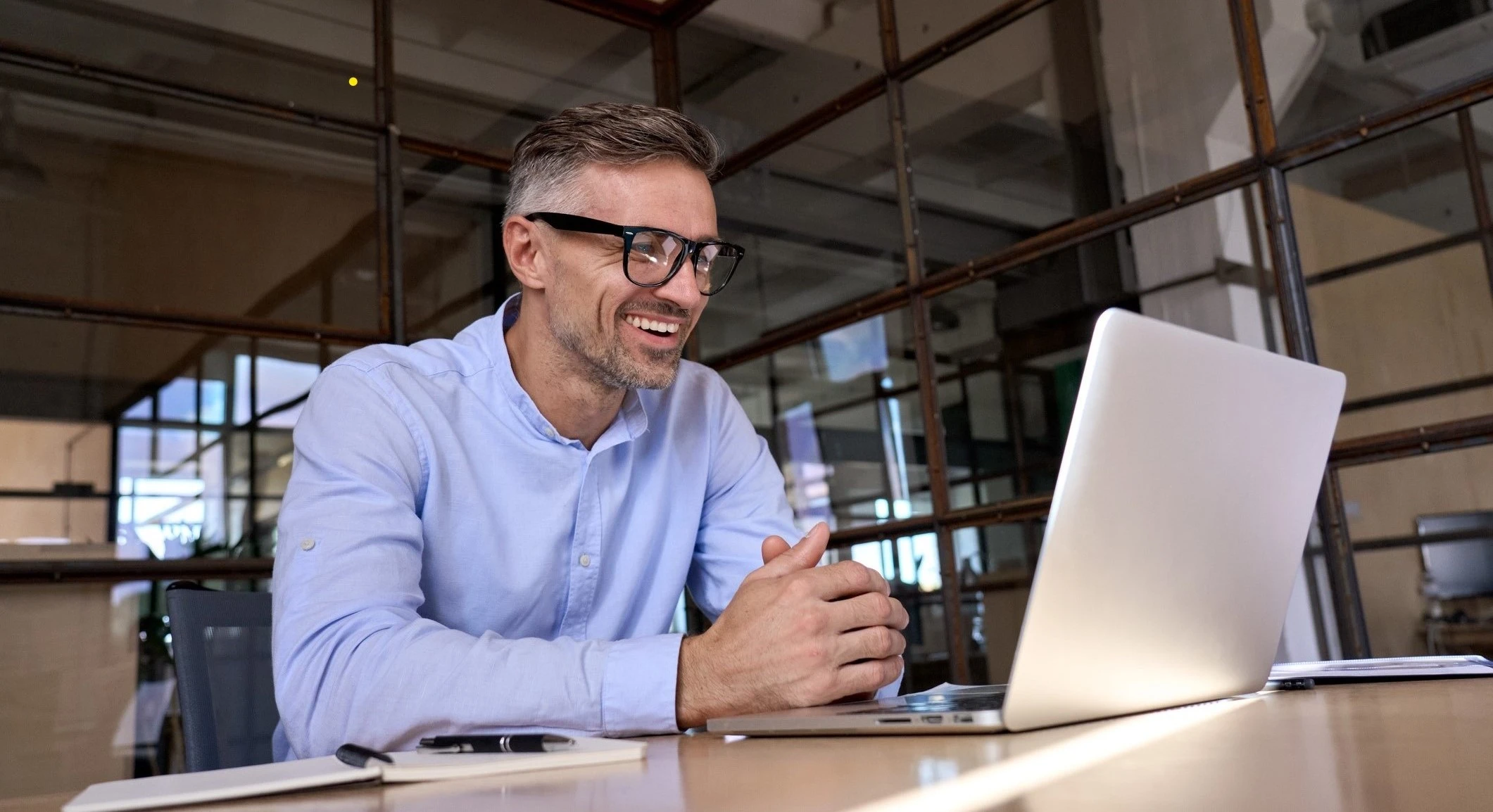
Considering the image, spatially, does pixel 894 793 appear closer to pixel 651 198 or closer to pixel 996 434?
pixel 651 198

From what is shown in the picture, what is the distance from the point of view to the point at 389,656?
940mm

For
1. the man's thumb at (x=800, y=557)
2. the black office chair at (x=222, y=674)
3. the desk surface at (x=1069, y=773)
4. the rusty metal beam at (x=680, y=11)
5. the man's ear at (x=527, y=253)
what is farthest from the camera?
the rusty metal beam at (x=680, y=11)

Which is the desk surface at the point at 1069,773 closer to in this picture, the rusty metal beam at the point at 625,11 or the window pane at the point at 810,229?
the window pane at the point at 810,229

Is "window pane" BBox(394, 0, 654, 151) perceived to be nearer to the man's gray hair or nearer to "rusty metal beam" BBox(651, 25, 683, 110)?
"rusty metal beam" BBox(651, 25, 683, 110)

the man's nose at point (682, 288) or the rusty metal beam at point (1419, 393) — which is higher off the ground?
the man's nose at point (682, 288)

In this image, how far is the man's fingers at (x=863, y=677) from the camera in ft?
3.17

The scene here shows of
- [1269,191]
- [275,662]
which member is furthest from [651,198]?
[1269,191]

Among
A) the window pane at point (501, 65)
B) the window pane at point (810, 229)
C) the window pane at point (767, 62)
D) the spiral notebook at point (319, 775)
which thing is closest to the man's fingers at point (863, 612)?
the spiral notebook at point (319, 775)

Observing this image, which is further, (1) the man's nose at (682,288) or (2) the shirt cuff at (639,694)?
(1) the man's nose at (682,288)

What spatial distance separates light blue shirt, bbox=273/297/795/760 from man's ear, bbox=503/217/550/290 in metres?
0.07

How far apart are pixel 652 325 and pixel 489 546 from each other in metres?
0.37

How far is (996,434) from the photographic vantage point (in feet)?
9.18

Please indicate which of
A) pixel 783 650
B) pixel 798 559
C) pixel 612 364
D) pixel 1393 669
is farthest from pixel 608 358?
pixel 1393 669

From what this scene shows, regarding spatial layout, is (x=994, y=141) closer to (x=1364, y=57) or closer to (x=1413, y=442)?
(x=1364, y=57)
